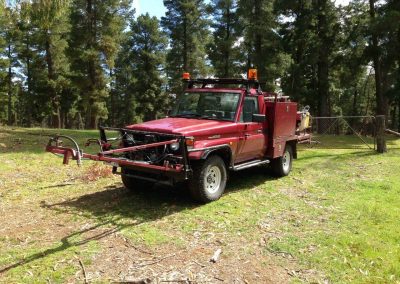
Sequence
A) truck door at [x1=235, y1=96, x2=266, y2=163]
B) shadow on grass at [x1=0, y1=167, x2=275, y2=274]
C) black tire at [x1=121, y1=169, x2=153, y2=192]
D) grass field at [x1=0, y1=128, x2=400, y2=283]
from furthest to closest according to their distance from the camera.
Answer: truck door at [x1=235, y1=96, x2=266, y2=163], black tire at [x1=121, y1=169, x2=153, y2=192], shadow on grass at [x1=0, y1=167, x2=275, y2=274], grass field at [x1=0, y1=128, x2=400, y2=283]

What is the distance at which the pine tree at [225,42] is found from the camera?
35906 mm

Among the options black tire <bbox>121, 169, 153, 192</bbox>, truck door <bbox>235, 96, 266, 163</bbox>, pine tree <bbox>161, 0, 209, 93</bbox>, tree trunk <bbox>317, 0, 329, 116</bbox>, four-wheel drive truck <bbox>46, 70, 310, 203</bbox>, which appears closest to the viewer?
four-wheel drive truck <bbox>46, 70, 310, 203</bbox>

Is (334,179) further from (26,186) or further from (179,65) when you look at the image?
(179,65)

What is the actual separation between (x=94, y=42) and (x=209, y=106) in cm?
2549

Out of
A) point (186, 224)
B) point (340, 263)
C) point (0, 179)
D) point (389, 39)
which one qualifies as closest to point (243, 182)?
point (186, 224)

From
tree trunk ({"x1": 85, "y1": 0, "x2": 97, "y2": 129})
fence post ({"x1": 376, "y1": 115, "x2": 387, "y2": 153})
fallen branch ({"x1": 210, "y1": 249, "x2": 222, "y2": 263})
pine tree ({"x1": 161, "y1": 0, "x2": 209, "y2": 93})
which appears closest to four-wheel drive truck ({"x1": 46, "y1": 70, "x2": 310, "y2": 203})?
fallen branch ({"x1": 210, "y1": 249, "x2": 222, "y2": 263})

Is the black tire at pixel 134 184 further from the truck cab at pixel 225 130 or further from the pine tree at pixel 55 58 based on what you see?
the pine tree at pixel 55 58

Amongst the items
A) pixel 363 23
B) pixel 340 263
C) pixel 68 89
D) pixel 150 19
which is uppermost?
pixel 150 19

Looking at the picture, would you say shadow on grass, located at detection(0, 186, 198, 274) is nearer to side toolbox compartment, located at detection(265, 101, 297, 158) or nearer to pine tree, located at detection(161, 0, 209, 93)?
side toolbox compartment, located at detection(265, 101, 297, 158)

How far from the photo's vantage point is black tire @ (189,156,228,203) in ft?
24.7

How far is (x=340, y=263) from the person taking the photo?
5.51m

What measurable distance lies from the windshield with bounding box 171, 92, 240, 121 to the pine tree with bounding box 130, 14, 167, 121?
3699 centimetres

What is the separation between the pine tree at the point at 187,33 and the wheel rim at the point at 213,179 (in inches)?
1321

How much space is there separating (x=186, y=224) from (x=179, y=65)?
36.7 metres
